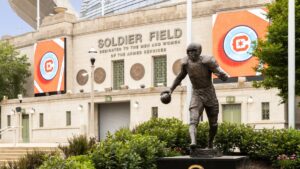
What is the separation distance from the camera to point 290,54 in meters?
21.5

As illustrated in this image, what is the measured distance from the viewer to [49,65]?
4859 centimetres

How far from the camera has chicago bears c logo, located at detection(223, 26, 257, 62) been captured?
37.6 meters

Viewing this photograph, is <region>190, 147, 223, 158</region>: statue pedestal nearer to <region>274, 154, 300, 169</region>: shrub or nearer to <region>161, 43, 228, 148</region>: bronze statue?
<region>161, 43, 228, 148</region>: bronze statue

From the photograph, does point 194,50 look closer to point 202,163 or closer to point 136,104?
point 202,163

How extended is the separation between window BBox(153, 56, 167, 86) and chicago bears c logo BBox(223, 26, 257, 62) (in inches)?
224

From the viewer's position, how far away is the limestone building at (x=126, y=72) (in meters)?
35.7

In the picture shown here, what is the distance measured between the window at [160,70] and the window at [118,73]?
3203mm

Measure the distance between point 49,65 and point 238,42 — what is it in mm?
17923

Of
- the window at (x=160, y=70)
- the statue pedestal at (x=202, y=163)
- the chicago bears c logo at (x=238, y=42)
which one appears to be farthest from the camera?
the window at (x=160, y=70)

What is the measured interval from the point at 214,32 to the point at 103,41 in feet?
34.3

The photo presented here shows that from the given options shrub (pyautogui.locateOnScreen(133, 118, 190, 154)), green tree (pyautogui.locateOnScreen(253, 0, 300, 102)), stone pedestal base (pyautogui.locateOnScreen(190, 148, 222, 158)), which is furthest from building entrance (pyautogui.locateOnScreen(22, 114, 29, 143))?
stone pedestal base (pyautogui.locateOnScreen(190, 148, 222, 158))

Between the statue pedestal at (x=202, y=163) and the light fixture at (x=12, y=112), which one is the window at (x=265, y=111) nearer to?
the statue pedestal at (x=202, y=163)

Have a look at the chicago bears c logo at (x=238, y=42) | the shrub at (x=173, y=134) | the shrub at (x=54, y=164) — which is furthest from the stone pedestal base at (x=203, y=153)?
the chicago bears c logo at (x=238, y=42)

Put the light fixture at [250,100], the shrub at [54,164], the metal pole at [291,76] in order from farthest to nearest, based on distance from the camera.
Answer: the light fixture at [250,100] → the metal pole at [291,76] → the shrub at [54,164]
